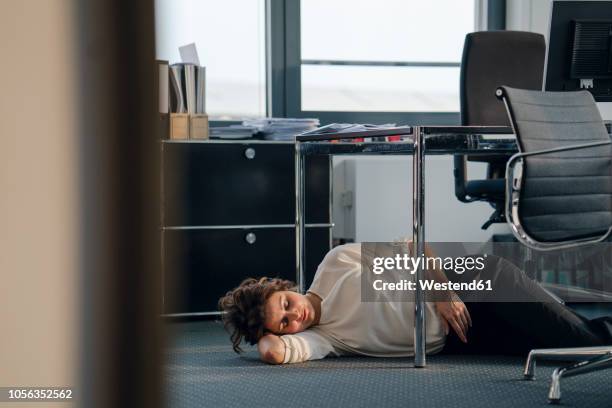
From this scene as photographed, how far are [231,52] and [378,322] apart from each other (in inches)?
74.8

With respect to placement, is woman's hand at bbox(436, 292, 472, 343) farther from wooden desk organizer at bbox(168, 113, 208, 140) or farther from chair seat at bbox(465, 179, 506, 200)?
wooden desk organizer at bbox(168, 113, 208, 140)

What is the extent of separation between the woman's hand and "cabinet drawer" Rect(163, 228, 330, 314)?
109 cm

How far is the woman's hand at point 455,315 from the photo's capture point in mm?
2422

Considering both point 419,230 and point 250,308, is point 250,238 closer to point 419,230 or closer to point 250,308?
point 250,308

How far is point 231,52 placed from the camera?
394cm

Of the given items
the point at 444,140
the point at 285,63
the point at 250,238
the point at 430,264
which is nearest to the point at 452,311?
the point at 430,264

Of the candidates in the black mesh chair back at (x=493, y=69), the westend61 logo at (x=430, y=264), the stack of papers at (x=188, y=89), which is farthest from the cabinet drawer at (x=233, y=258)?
the westend61 logo at (x=430, y=264)

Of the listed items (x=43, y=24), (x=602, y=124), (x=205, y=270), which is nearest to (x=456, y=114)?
(x=205, y=270)

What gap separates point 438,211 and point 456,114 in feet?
1.91

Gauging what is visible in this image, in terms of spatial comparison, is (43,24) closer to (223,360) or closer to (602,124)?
(602,124)

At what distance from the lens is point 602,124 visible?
223 cm

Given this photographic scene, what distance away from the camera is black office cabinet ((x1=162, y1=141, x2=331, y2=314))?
3395 mm

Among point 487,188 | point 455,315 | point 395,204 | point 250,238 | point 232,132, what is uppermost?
point 232,132

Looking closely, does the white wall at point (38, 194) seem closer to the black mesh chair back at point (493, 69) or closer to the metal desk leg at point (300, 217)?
the metal desk leg at point (300, 217)
